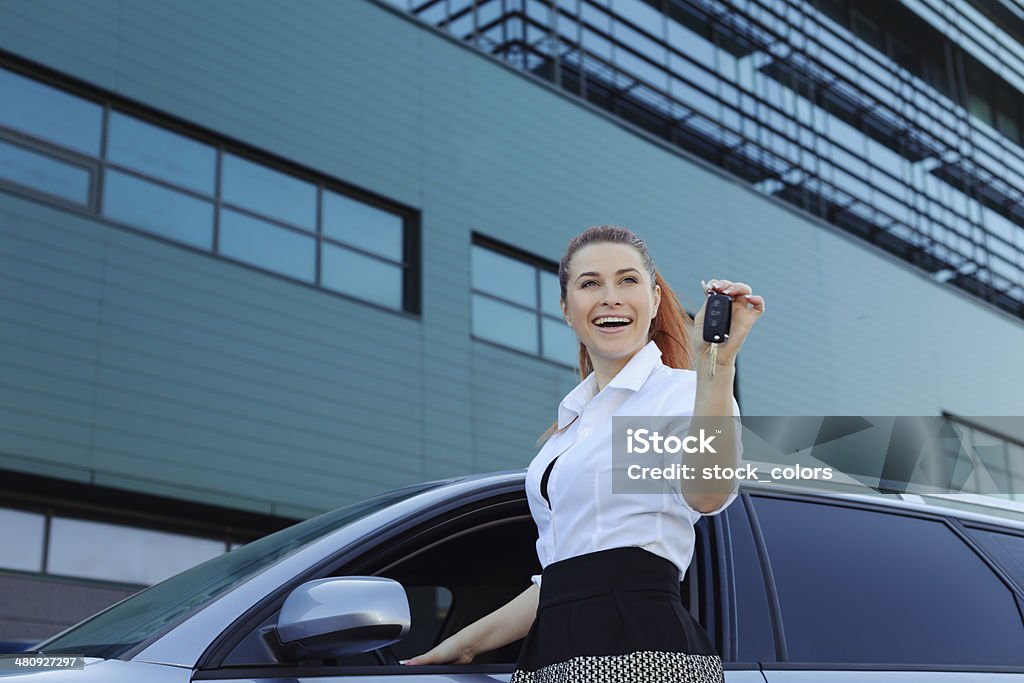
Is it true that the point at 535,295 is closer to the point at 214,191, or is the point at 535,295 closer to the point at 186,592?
the point at 214,191

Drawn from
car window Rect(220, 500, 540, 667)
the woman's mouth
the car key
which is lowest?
car window Rect(220, 500, 540, 667)

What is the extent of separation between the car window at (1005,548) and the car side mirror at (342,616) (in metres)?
1.79

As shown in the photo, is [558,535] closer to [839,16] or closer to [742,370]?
[742,370]

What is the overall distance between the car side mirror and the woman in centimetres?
26

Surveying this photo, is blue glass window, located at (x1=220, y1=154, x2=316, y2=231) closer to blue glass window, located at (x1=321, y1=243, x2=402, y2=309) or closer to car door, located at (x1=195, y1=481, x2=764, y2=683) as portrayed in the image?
blue glass window, located at (x1=321, y1=243, x2=402, y2=309)

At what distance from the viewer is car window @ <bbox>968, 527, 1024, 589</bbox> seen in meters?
3.23

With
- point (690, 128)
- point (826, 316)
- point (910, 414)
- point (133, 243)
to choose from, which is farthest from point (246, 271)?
point (910, 414)

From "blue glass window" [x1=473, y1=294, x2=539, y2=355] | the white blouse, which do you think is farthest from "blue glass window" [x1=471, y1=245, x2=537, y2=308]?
the white blouse

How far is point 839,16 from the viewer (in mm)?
28156

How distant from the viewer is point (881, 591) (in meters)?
2.92

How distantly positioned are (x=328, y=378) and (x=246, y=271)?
67.0 inches

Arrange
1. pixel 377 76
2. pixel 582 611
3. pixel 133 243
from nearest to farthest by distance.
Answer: pixel 582 611
pixel 133 243
pixel 377 76

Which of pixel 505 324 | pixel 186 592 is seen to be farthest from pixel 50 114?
pixel 186 592

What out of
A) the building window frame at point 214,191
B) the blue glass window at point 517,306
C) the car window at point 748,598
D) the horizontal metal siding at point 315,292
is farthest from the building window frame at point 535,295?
the car window at point 748,598
